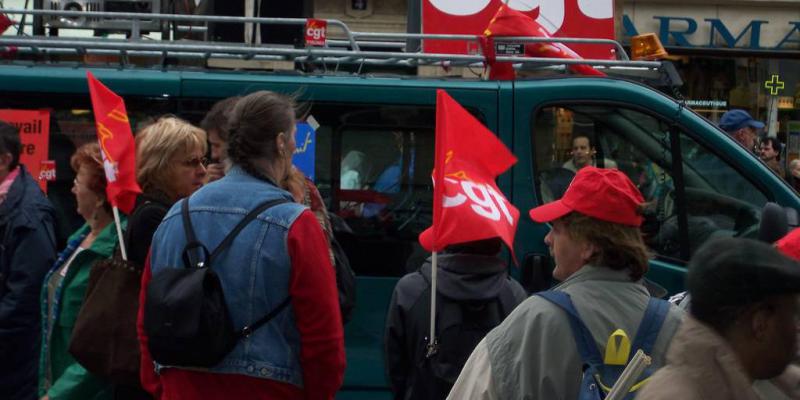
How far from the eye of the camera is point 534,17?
7.82 meters

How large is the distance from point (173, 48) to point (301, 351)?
3.33 metres

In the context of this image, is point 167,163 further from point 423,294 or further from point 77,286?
point 423,294

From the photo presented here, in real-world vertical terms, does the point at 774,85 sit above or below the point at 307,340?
above

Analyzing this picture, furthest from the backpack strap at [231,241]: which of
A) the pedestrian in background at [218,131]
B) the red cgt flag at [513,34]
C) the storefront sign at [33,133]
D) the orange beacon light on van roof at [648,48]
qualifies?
the orange beacon light on van roof at [648,48]

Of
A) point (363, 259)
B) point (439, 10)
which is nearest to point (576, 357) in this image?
point (363, 259)

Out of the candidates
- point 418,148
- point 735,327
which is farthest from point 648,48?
point 735,327

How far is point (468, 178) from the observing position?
489cm

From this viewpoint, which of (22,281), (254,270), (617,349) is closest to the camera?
(617,349)

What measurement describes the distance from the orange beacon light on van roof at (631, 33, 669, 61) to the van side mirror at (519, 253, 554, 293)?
4.93ft

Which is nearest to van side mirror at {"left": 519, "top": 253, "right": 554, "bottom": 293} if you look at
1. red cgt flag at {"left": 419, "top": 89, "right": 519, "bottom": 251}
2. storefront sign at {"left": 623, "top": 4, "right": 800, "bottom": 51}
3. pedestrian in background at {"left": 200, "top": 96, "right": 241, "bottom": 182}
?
red cgt flag at {"left": 419, "top": 89, "right": 519, "bottom": 251}

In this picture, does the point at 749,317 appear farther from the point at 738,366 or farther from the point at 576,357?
the point at 576,357

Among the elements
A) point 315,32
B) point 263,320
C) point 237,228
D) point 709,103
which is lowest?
point 263,320

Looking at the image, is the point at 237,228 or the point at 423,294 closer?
the point at 237,228

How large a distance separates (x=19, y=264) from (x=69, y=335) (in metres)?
1.07
